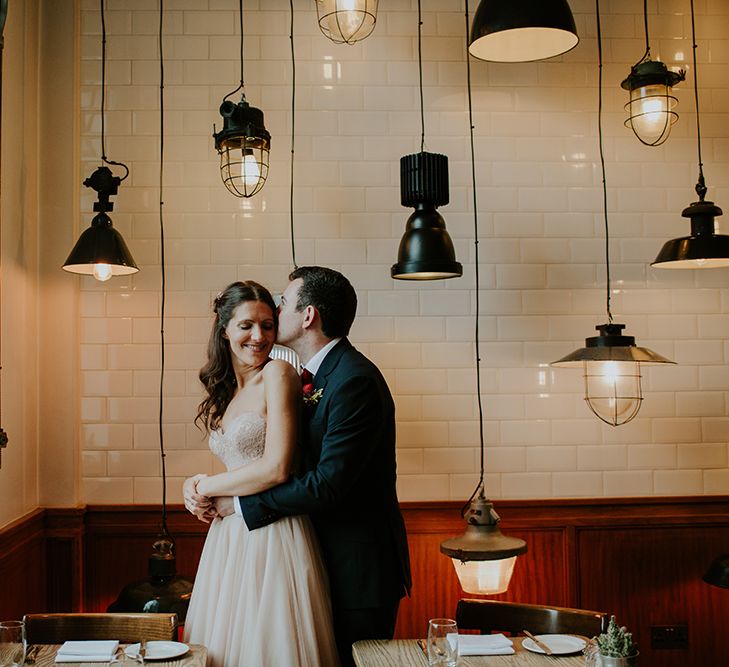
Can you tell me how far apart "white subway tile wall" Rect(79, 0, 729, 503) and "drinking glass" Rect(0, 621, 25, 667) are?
1.96 meters

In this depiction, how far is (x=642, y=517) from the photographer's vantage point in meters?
4.21

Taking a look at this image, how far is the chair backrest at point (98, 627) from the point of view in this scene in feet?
9.23

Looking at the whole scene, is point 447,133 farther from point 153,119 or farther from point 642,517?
point 642,517

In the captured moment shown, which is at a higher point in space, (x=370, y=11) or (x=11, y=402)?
(x=370, y=11)

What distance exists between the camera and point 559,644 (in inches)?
103

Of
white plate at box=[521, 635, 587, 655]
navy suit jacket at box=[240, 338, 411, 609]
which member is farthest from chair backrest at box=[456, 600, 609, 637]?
navy suit jacket at box=[240, 338, 411, 609]

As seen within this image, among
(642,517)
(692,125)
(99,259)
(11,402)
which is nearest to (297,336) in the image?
(99,259)

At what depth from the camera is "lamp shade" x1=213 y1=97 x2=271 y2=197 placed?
136 inches

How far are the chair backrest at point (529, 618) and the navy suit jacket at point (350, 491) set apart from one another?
0.85 ft

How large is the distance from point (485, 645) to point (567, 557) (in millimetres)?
1725

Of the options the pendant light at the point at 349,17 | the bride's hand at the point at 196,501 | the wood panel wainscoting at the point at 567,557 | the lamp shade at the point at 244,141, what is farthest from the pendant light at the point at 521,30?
the wood panel wainscoting at the point at 567,557

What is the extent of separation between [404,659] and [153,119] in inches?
114

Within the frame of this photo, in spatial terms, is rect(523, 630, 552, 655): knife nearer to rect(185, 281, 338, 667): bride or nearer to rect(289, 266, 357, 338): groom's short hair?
rect(185, 281, 338, 667): bride

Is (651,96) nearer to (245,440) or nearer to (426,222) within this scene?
(426,222)
